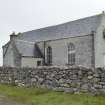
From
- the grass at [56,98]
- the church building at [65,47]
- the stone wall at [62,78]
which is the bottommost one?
the grass at [56,98]

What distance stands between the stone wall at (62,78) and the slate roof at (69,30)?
17.0 metres

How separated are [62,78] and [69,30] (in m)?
22.7

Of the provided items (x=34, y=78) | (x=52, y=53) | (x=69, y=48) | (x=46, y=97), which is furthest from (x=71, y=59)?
(x=46, y=97)

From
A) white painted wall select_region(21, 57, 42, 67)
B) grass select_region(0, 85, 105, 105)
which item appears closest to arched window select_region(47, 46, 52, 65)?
white painted wall select_region(21, 57, 42, 67)

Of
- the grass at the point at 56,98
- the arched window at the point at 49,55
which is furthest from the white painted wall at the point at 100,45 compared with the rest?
the grass at the point at 56,98

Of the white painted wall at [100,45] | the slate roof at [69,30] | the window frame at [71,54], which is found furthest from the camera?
the window frame at [71,54]

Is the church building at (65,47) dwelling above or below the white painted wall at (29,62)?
above

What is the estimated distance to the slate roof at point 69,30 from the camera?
1383 inches

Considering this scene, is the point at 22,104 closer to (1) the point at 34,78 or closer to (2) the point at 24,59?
(1) the point at 34,78

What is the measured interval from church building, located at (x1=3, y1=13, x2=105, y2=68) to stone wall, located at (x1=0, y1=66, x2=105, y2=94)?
1563 cm

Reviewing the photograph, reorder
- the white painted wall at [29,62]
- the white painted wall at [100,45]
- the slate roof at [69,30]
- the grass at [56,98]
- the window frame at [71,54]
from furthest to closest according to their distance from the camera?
the white painted wall at [29,62], the window frame at [71,54], the slate roof at [69,30], the white painted wall at [100,45], the grass at [56,98]

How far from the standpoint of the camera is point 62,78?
52.7ft

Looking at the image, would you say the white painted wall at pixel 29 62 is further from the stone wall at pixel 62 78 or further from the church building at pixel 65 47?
the stone wall at pixel 62 78

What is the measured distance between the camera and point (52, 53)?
39.6 metres
